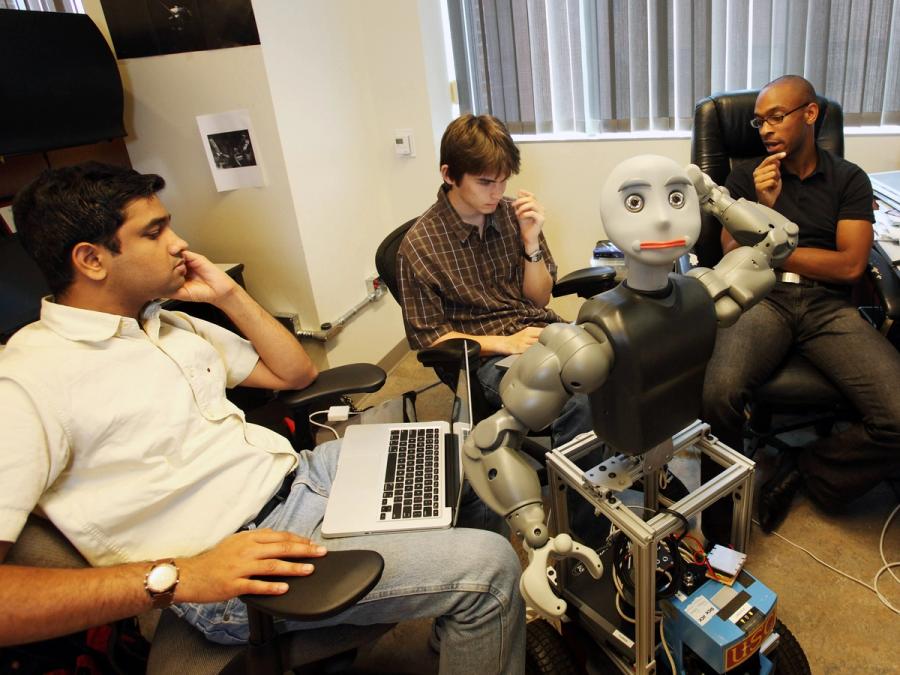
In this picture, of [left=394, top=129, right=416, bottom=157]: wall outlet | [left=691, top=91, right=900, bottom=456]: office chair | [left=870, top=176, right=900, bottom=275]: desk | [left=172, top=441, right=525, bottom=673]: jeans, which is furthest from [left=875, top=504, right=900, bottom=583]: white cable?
[left=394, top=129, right=416, bottom=157]: wall outlet

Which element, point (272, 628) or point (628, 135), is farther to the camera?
point (628, 135)

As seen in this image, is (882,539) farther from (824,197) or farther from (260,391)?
(260,391)

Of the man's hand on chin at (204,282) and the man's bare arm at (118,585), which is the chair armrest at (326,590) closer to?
the man's bare arm at (118,585)

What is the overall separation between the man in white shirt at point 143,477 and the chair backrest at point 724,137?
51.2 inches

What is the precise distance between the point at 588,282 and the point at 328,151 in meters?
1.14

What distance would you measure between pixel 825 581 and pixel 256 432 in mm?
1473

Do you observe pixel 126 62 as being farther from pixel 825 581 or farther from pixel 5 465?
pixel 825 581

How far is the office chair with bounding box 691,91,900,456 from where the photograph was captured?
157cm

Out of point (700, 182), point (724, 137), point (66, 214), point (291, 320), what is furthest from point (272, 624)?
point (724, 137)

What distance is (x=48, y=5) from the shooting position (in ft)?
7.98

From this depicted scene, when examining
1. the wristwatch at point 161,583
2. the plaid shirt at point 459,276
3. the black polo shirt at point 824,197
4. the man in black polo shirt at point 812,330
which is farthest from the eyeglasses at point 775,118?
the wristwatch at point 161,583

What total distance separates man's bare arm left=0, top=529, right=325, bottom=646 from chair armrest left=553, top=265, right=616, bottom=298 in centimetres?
110

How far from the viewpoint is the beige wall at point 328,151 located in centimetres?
201

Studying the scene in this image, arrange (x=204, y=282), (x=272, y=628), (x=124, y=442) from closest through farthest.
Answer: (x=272, y=628), (x=124, y=442), (x=204, y=282)
